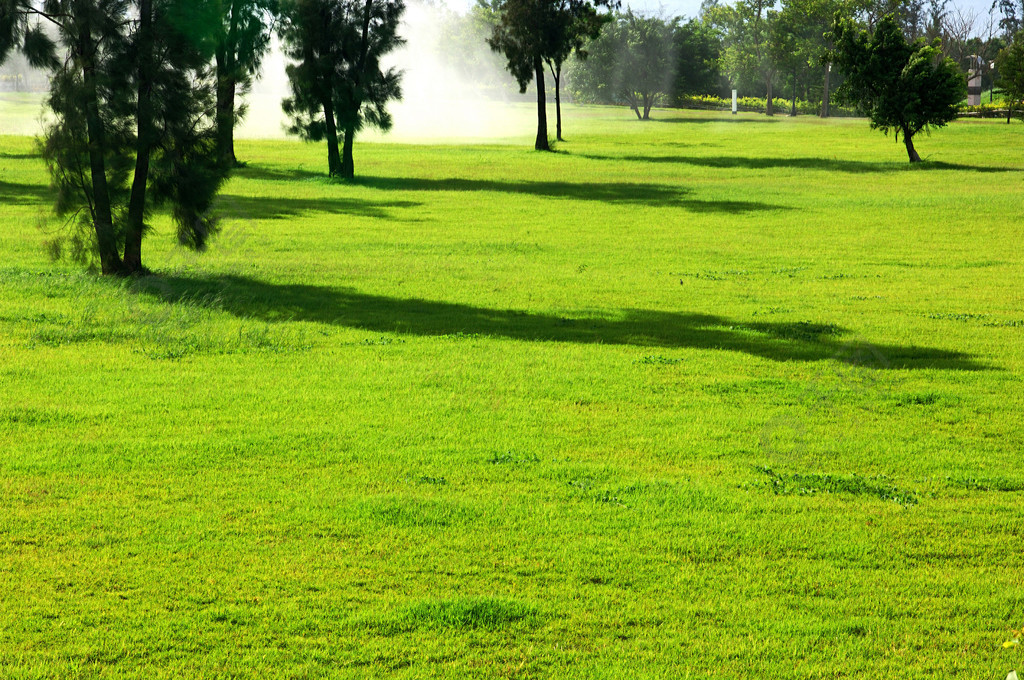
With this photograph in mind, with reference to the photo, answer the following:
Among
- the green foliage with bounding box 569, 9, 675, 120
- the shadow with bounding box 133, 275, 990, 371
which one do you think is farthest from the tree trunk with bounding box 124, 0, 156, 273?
the green foliage with bounding box 569, 9, 675, 120

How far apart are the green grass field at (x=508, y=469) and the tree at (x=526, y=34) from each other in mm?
36483

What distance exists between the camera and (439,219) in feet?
90.8

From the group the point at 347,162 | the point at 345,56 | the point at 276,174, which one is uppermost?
the point at 345,56

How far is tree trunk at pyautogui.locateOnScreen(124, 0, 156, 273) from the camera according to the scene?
16047 millimetres

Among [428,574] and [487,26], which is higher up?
[487,26]

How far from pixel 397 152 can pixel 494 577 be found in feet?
176

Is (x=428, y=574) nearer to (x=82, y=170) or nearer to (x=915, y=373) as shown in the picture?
(x=915, y=373)

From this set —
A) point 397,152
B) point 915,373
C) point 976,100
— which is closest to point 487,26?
point 976,100

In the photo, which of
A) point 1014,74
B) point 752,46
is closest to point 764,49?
point 752,46

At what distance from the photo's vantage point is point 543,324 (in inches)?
563

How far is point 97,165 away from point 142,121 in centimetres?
99

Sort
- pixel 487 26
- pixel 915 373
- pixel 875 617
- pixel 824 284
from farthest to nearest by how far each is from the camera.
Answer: pixel 487 26 < pixel 824 284 < pixel 915 373 < pixel 875 617

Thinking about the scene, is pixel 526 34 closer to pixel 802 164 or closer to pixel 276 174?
pixel 802 164

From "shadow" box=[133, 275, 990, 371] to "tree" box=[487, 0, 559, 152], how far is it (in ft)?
129
